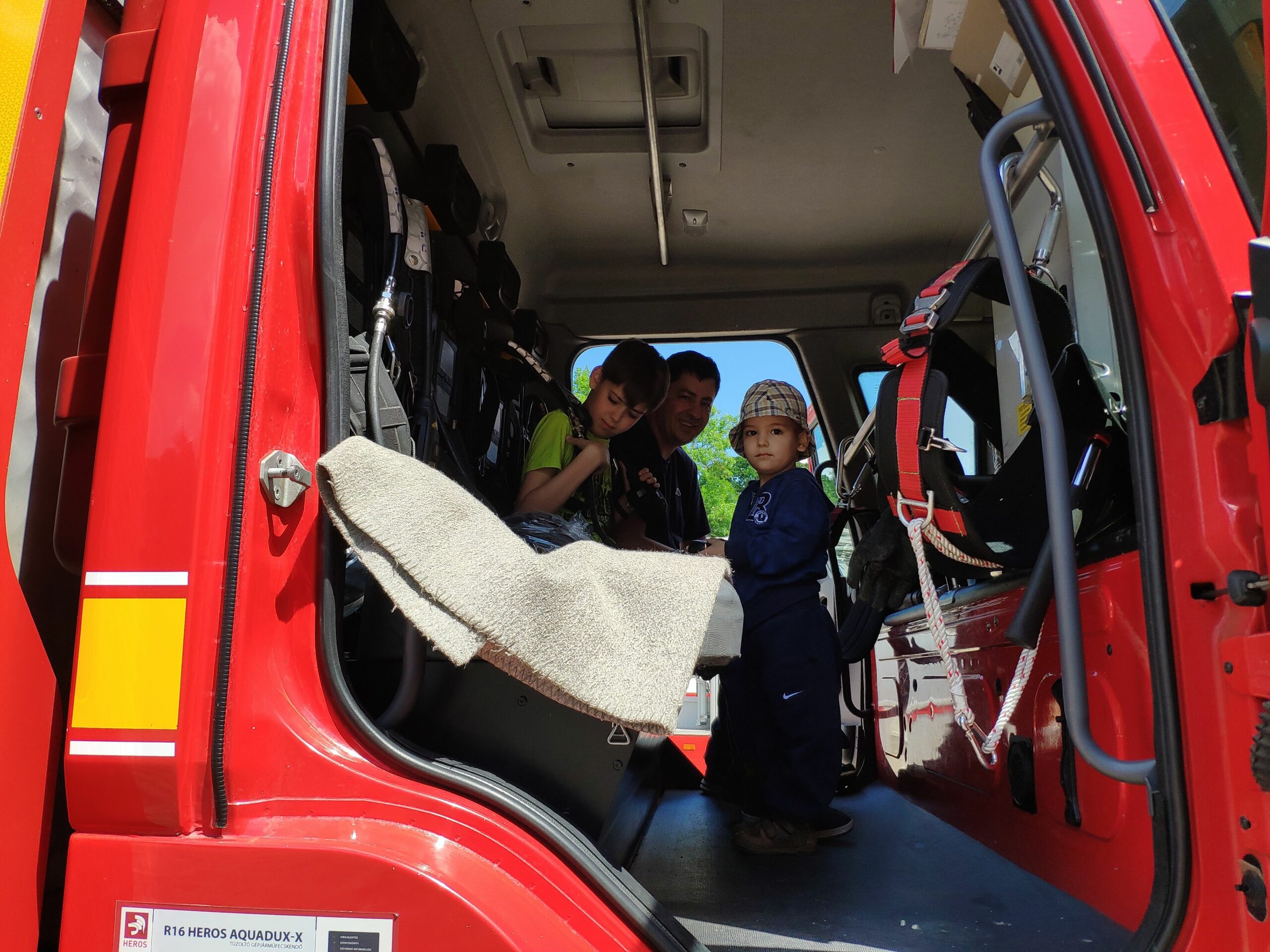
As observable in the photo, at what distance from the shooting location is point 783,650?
2.02m

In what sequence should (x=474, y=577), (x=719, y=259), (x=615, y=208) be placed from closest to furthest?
(x=474, y=577) → (x=615, y=208) → (x=719, y=259)

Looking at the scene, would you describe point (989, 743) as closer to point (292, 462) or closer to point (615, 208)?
point (292, 462)

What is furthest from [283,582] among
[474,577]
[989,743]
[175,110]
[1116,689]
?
[1116,689]

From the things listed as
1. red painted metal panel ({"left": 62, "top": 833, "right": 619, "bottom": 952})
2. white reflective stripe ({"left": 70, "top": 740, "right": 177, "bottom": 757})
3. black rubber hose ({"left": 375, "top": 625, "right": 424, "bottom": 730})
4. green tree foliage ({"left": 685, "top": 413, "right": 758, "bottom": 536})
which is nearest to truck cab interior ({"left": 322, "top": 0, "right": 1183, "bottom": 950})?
black rubber hose ({"left": 375, "top": 625, "right": 424, "bottom": 730})

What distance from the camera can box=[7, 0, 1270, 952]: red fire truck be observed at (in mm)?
912

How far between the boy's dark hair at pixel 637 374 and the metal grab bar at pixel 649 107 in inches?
15.9

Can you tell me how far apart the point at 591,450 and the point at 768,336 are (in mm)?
1088

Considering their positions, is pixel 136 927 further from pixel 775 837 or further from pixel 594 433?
pixel 594 433

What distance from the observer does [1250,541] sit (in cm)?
85

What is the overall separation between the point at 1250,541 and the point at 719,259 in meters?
2.07

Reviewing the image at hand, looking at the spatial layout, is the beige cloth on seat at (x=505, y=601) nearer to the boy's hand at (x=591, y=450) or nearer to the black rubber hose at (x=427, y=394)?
A: the black rubber hose at (x=427, y=394)

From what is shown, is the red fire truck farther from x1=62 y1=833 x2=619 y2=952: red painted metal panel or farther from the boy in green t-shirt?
the boy in green t-shirt

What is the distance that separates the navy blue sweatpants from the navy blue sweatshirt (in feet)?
0.13

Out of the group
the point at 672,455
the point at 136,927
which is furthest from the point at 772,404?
the point at 136,927
